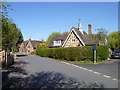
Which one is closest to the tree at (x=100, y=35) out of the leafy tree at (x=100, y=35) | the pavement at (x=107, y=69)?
the leafy tree at (x=100, y=35)

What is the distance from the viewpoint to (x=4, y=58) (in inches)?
564

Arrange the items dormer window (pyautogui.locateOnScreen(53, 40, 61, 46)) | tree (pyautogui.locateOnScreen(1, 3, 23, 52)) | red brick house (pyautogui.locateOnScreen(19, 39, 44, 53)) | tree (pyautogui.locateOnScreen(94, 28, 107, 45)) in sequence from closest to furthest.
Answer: tree (pyautogui.locateOnScreen(1, 3, 23, 52)), tree (pyautogui.locateOnScreen(94, 28, 107, 45)), dormer window (pyautogui.locateOnScreen(53, 40, 61, 46)), red brick house (pyautogui.locateOnScreen(19, 39, 44, 53))

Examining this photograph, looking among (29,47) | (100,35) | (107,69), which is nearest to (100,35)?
(100,35)

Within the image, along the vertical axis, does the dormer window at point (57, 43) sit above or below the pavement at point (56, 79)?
above

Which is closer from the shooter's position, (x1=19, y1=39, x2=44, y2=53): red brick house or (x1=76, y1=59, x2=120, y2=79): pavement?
(x1=76, y1=59, x2=120, y2=79): pavement

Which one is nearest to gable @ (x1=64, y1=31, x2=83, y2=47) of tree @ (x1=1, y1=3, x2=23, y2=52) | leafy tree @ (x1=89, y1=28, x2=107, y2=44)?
leafy tree @ (x1=89, y1=28, x2=107, y2=44)

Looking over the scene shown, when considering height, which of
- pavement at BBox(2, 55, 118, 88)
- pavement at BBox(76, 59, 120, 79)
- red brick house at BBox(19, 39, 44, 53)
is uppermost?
red brick house at BBox(19, 39, 44, 53)

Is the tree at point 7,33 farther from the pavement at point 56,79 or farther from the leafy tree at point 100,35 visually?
the leafy tree at point 100,35

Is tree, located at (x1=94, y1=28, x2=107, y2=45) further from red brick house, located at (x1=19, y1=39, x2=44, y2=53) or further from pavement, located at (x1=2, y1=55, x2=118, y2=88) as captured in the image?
red brick house, located at (x1=19, y1=39, x2=44, y2=53)

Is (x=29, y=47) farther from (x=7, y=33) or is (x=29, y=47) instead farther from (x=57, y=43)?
(x=7, y=33)

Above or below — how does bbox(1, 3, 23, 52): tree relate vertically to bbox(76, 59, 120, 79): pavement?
above

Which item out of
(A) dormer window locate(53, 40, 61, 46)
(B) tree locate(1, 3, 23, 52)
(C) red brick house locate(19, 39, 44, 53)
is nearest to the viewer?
(B) tree locate(1, 3, 23, 52)

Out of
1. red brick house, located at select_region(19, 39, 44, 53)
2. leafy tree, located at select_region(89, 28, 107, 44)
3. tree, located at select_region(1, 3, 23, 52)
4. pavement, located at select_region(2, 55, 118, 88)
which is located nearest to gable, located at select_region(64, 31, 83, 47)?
leafy tree, located at select_region(89, 28, 107, 44)

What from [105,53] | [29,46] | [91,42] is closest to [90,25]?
[91,42]
